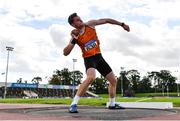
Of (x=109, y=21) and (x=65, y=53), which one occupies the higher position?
(x=109, y=21)

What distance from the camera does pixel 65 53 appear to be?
6707mm

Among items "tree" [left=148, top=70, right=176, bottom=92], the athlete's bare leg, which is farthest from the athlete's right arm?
"tree" [left=148, top=70, right=176, bottom=92]

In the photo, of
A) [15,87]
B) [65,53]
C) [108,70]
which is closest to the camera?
[65,53]

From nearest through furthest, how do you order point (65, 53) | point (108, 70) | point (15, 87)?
point (65, 53)
point (108, 70)
point (15, 87)

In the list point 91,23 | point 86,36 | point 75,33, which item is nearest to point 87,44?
Answer: point 86,36

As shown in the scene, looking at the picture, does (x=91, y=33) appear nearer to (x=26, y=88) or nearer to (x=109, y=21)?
(x=109, y=21)

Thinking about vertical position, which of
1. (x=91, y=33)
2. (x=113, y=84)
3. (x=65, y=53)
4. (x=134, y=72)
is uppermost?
(x=134, y=72)

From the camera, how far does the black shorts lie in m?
6.96

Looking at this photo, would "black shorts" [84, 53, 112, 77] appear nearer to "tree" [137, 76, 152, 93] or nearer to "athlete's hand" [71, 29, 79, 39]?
"athlete's hand" [71, 29, 79, 39]

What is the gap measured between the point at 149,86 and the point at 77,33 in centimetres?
14168

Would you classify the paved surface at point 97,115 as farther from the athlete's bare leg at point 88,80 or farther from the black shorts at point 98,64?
the black shorts at point 98,64

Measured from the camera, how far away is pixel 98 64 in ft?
23.3

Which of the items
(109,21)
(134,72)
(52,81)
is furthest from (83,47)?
(134,72)

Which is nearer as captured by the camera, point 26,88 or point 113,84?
point 113,84
